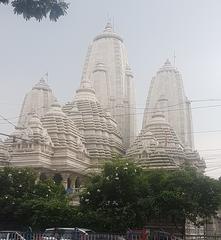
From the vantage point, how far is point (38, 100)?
79.9m

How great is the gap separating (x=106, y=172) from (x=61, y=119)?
1030 inches

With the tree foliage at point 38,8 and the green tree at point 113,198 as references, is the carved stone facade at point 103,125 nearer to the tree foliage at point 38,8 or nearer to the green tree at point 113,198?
the green tree at point 113,198

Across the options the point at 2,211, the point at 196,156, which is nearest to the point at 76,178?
the point at 196,156

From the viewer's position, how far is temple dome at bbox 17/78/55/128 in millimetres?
78512

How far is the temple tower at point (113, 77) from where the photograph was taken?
7288 centimetres

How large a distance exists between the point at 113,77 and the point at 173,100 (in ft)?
33.4

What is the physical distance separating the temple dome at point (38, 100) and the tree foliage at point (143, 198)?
152ft

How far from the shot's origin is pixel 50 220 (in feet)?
99.9

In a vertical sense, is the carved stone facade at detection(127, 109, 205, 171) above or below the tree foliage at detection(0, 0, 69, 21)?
above

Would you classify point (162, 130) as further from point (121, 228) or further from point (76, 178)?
point (121, 228)

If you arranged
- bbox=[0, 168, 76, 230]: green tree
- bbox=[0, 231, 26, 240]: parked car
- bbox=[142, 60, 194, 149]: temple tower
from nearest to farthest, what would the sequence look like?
bbox=[0, 231, 26, 240]: parked car, bbox=[0, 168, 76, 230]: green tree, bbox=[142, 60, 194, 149]: temple tower

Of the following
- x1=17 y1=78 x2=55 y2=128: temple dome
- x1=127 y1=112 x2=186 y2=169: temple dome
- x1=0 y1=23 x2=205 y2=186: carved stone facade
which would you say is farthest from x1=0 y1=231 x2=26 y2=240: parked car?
x1=17 y1=78 x2=55 y2=128: temple dome

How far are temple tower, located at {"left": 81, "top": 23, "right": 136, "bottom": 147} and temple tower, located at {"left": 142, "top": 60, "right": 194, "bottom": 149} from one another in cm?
345

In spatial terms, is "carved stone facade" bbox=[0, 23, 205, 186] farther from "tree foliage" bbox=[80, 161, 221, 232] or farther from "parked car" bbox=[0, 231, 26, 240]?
"parked car" bbox=[0, 231, 26, 240]
